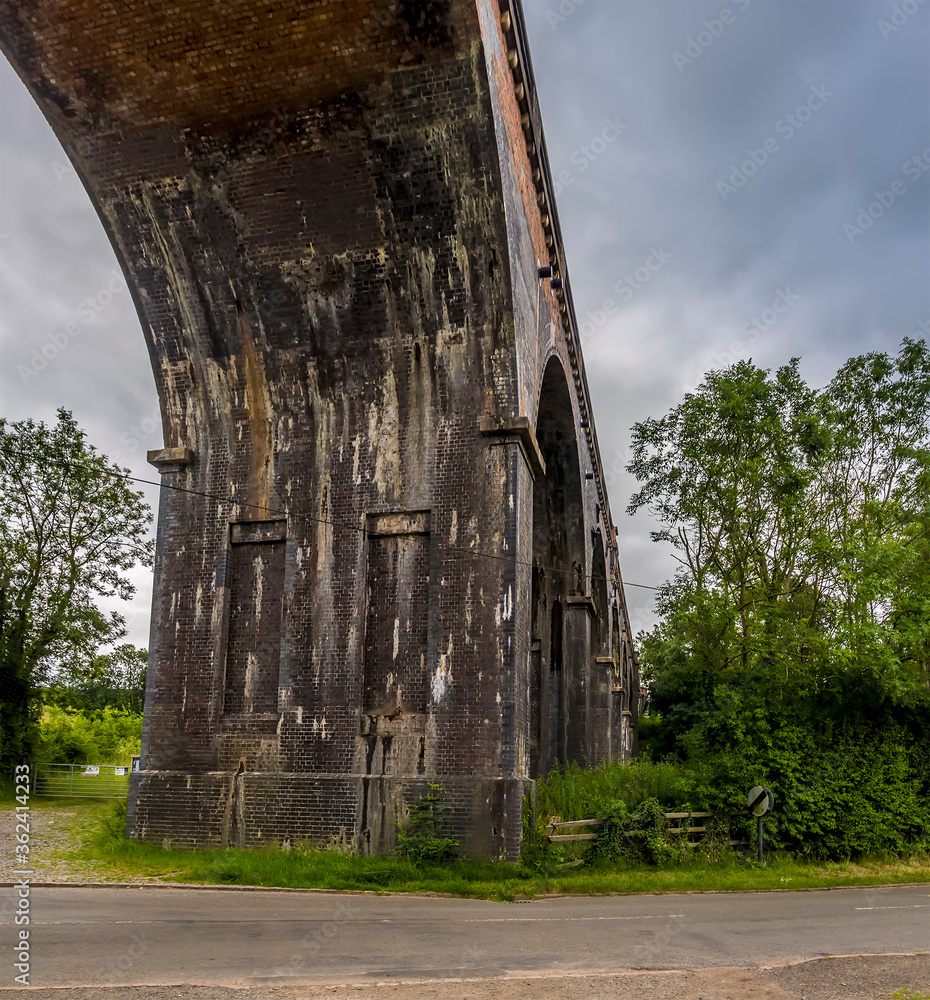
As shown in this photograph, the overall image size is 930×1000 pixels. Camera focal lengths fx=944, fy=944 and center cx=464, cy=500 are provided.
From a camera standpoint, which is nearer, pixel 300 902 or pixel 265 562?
pixel 300 902

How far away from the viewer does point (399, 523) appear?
42.1 ft

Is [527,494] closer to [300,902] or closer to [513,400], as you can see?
[513,400]

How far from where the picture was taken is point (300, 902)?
9.42m

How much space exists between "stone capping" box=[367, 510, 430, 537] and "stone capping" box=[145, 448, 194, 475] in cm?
298

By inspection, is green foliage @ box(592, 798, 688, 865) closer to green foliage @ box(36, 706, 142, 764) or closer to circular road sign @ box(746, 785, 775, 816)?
circular road sign @ box(746, 785, 775, 816)

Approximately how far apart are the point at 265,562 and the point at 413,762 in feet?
11.6

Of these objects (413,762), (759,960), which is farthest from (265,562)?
(759,960)

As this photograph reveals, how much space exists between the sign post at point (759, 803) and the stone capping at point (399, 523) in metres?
6.22

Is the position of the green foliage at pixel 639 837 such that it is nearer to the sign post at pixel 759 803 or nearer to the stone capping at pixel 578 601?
the sign post at pixel 759 803

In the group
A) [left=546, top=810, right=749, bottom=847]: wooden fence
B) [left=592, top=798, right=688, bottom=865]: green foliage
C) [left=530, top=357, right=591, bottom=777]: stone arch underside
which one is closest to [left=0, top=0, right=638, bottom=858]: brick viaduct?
[left=546, top=810, right=749, bottom=847]: wooden fence

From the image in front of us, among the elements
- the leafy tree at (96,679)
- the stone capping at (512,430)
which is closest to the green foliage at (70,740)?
the leafy tree at (96,679)

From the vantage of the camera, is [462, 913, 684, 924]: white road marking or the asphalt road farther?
[462, 913, 684, 924]: white road marking

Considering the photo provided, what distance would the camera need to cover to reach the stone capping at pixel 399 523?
1272 centimetres

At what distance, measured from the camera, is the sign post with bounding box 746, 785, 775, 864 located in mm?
13617
